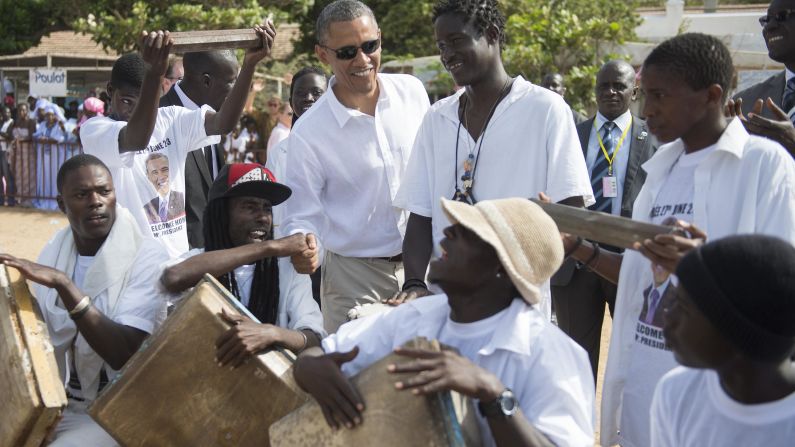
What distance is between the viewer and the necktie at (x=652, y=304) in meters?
3.21

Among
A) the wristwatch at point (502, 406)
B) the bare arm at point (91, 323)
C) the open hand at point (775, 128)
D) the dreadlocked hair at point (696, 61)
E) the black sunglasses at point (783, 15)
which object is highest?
the black sunglasses at point (783, 15)

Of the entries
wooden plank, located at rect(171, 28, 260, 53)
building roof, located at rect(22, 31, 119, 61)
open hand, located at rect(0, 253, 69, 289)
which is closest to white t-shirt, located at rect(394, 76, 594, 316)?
wooden plank, located at rect(171, 28, 260, 53)

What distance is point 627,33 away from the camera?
66.2 ft

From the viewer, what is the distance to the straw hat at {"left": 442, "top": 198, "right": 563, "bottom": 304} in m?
2.63

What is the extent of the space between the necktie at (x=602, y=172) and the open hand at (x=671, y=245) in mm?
3191

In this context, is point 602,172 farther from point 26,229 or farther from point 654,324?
point 26,229

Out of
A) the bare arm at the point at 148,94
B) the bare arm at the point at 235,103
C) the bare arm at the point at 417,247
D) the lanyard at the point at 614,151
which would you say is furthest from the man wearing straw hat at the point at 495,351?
the lanyard at the point at 614,151

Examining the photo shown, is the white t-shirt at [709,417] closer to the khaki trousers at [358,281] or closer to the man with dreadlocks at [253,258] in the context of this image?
the man with dreadlocks at [253,258]

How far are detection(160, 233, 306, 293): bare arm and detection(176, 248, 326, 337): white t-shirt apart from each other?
0.49 feet

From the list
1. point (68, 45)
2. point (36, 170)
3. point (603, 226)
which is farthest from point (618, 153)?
point (68, 45)

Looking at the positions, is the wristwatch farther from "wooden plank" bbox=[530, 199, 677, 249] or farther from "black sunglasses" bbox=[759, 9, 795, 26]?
"black sunglasses" bbox=[759, 9, 795, 26]

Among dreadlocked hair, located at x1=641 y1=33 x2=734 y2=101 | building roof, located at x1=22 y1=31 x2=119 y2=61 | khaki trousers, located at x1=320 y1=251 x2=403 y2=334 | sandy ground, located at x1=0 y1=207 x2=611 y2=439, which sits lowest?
sandy ground, located at x1=0 y1=207 x2=611 y2=439

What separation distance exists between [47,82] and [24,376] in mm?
18682

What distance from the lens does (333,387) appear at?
2.70 metres
